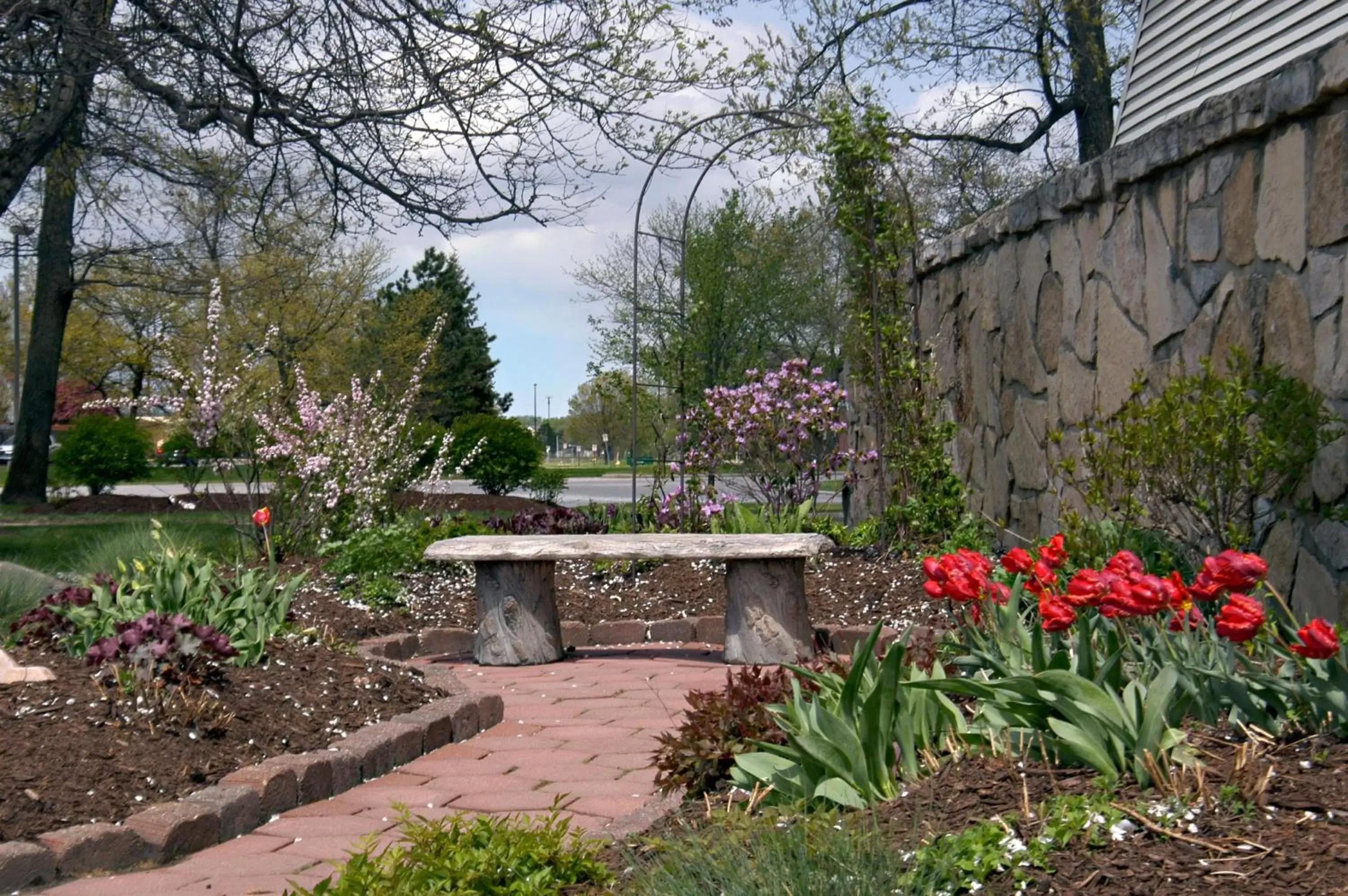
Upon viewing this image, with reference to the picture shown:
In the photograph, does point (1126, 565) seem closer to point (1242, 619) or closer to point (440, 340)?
point (1242, 619)

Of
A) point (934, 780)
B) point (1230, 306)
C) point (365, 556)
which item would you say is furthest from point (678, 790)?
point (365, 556)

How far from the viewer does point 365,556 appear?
29.1ft

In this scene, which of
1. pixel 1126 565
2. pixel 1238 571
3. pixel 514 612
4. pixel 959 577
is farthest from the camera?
pixel 514 612

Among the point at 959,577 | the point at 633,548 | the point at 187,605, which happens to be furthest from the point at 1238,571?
the point at 633,548

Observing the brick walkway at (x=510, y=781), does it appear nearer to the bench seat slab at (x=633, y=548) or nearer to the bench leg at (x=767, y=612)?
the bench leg at (x=767, y=612)

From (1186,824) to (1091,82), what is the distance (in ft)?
50.3

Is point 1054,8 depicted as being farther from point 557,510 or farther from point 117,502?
point 117,502

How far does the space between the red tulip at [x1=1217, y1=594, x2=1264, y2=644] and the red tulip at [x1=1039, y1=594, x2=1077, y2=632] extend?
40 centimetres

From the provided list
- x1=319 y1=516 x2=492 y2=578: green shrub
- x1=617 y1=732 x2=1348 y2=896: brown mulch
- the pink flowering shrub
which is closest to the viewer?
x1=617 y1=732 x2=1348 y2=896: brown mulch

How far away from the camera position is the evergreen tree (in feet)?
108

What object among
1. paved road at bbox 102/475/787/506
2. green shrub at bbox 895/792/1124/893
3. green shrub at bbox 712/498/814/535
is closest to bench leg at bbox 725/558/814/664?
green shrub at bbox 712/498/814/535

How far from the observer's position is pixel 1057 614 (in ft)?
10.7

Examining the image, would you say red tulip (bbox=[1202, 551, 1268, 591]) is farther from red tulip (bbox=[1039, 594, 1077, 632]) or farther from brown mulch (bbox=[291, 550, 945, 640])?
brown mulch (bbox=[291, 550, 945, 640])

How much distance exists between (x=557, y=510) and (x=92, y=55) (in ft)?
15.1
